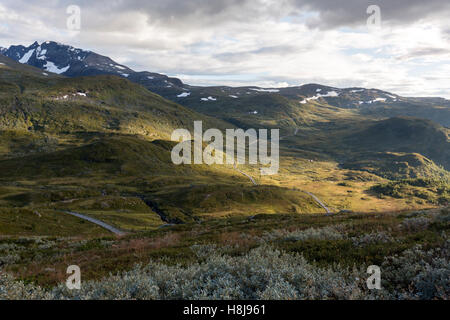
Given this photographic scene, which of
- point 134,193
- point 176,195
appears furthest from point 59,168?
point 176,195

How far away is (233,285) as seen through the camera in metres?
8.05

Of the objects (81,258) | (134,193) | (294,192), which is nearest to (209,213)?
(134,193)

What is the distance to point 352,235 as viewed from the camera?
15164mm

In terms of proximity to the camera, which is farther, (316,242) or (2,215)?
(2,215)

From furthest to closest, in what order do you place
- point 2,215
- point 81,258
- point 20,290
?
point 2,215 < point 81,258 < point 20,290

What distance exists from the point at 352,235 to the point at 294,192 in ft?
500

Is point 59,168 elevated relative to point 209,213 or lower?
elevated

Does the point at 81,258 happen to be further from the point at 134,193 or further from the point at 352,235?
the point at 134,193

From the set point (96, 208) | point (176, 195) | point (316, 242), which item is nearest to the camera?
point (316, 242)

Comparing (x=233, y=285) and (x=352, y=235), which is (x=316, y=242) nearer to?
(x=352, y=235)

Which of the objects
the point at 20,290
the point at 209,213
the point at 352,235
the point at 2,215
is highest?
the point at 20,290
